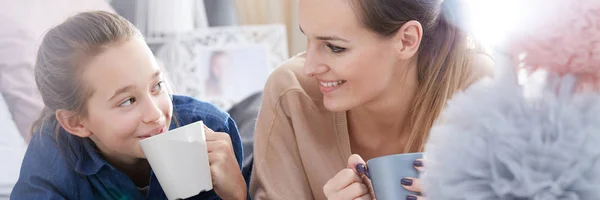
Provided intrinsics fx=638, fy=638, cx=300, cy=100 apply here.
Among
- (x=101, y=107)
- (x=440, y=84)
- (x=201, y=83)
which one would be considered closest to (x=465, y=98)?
(x=440, y=84)

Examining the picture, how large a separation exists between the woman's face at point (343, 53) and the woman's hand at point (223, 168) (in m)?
0.23

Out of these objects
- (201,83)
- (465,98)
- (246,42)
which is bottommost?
(201,83)

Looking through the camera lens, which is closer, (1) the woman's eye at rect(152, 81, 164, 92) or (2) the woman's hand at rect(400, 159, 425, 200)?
(2) the woman's hand at rect(400, 159, 425, 200)

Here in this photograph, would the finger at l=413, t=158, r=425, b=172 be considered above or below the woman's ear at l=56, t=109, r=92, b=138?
above

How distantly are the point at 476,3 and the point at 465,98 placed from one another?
0.80 meters

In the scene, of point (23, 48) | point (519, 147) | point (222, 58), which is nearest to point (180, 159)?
point (519, 147)

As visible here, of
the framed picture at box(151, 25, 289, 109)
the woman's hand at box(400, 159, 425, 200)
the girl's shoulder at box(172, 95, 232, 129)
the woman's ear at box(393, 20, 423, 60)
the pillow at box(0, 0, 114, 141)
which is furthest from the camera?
the framed picture at box(151, 25, 289, 109)

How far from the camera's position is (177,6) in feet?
9.89

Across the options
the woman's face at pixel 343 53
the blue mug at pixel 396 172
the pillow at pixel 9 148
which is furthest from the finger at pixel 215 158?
the pillow at pixel 9 148

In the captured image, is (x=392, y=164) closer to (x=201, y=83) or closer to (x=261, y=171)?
(x=261, y=171)

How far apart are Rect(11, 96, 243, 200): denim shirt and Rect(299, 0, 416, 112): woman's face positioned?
0.39 metres

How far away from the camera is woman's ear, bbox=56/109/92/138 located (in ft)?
4.40

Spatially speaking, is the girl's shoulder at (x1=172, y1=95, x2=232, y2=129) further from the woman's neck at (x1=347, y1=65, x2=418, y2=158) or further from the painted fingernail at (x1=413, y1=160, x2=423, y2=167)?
the painted fingernail at (x1=413, y1=160, x2=423, y2=167)

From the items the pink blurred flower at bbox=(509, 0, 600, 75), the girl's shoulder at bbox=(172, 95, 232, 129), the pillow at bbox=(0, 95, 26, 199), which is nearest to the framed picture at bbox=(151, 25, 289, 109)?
the pillow at bbox=(0, 95, 26, 199)
